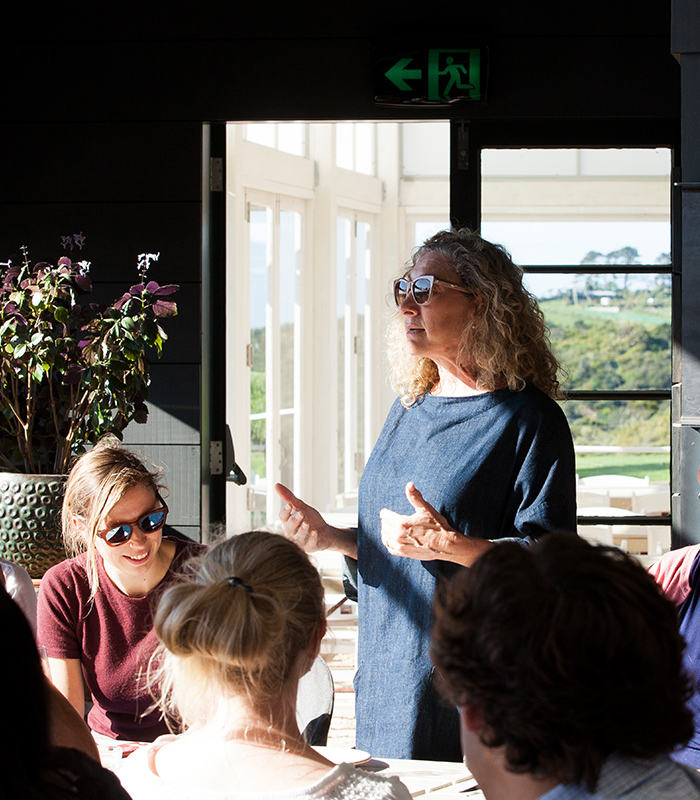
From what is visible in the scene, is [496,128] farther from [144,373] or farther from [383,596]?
[383,596]

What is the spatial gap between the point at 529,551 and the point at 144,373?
197cm

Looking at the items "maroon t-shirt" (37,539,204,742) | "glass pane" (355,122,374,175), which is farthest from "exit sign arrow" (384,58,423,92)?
"glass pane" (355,122,374,175)

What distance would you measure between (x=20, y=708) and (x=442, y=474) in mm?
1197

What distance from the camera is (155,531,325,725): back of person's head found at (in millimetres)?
1185

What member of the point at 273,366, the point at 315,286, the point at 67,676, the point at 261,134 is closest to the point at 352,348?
the point at 315,286

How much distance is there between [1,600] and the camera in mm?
834

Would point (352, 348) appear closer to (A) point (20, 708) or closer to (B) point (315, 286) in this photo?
(B) point (315, 286)

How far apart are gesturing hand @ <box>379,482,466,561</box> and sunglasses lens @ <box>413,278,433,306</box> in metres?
0.51

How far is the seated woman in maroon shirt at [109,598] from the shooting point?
2057 millimetres

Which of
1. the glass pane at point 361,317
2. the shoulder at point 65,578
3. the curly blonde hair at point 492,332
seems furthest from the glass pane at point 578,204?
the glass pane at point 361,317

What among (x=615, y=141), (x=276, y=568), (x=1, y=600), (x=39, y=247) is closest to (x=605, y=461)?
(x=615, y=141)

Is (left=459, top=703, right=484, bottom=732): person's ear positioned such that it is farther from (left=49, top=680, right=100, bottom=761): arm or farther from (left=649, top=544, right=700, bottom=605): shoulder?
(left=649, top=544, right=700, bottom=605): shoulder

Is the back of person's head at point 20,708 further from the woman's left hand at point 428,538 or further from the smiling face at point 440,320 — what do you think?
the smiling face at point 440,320

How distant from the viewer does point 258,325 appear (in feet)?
18.1
